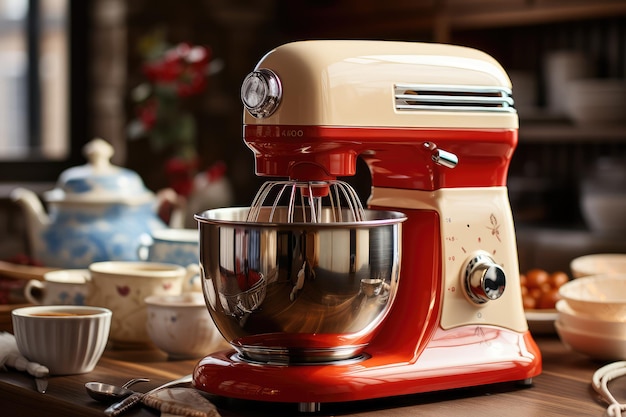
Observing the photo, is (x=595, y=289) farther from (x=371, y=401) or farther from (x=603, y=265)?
(x=371, y=401)

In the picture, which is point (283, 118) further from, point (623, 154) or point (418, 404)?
point (623, 154)

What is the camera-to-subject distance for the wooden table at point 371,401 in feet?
3.16

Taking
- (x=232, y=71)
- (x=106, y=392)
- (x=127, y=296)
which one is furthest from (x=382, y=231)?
(x=232, y=71)

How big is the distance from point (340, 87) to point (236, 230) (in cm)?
18

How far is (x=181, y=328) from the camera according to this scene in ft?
3.80

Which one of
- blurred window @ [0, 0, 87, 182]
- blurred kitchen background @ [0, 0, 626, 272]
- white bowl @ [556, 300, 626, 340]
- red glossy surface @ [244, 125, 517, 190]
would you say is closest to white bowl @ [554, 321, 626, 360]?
white bowl @ [556, 300, 626, 340]

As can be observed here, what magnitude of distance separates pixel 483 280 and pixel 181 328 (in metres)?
0.36

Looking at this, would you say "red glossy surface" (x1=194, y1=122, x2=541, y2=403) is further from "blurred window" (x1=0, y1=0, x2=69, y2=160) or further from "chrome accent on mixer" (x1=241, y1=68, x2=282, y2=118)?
"blurred window" (x1=0, y1=0, x2=69, y2=160)

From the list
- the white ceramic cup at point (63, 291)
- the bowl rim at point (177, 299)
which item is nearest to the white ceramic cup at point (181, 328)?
the bowl rim at point (177, 299)

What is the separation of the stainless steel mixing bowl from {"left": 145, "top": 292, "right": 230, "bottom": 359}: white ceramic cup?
17 cm

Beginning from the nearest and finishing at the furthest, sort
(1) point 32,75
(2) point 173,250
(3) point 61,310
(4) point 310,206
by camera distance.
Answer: (4) point 310,206, (3) point 61,310, (2) point 173,250, (1) point 32,75

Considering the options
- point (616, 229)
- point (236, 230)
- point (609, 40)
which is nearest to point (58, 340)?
point (236, 230)

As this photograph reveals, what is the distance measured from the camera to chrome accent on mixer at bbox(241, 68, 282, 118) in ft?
3.20

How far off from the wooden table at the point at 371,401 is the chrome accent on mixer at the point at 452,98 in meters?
0.31
